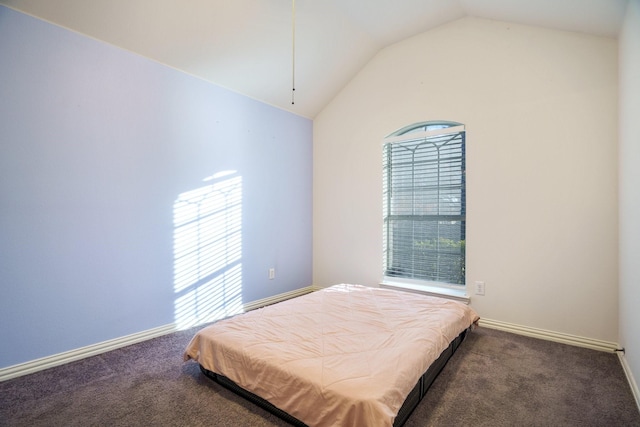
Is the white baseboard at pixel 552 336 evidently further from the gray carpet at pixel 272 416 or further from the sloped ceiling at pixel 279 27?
the sloped ceiling at pixel 279 27

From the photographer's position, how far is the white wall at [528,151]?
7.97ft

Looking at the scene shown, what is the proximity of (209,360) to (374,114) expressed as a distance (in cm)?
304

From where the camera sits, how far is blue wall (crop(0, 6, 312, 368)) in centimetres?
204

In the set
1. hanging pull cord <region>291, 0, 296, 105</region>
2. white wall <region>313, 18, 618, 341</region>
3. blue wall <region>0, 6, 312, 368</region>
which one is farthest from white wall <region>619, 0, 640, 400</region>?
blue wall <region>0, 6, 312, 368</region>

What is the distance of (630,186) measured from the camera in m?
1.95

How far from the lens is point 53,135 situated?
218cm

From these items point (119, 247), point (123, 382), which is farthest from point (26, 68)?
point (123, 382)

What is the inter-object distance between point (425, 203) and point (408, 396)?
7.30ft

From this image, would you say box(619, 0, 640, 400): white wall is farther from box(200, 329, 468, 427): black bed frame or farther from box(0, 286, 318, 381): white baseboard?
box(0, 286, 318, 381): white baseboard

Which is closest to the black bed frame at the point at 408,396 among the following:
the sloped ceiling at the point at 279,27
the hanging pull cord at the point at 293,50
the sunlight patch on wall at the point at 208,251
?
the sunlight patch on wall at the point at 208,251

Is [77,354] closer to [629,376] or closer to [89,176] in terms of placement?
[89,176]

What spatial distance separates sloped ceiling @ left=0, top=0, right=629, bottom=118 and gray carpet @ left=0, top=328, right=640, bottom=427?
2.40 meters

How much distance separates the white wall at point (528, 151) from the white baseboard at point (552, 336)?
0.15 feet

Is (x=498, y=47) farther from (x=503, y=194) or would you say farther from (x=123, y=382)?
(x=123, y=382)
